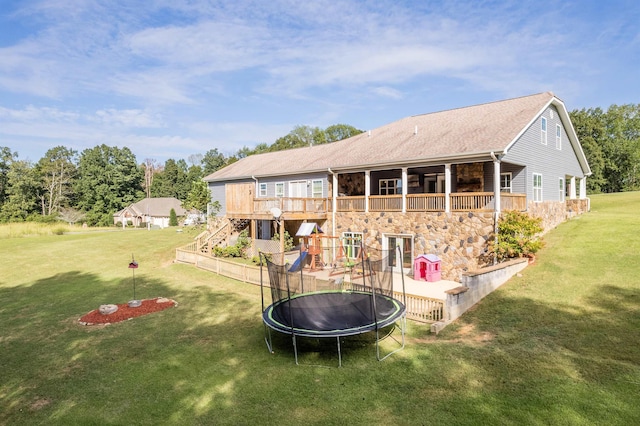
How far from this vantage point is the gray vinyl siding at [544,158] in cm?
1666

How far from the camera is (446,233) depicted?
15648 mm

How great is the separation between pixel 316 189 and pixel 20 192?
205ft

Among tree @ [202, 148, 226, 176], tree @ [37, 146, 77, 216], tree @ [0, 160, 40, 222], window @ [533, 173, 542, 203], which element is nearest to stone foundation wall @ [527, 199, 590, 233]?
window @ [533, 173, 542, 203]

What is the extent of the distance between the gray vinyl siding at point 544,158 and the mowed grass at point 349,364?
4319 mm

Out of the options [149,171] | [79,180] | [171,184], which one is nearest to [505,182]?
[171,184]

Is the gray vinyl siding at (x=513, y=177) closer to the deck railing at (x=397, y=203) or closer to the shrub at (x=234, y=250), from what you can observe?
the deck railing at (x=397, y=203)

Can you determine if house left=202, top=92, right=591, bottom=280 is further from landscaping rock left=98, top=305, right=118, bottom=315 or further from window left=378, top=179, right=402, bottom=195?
landscaping rock left=98, top=305, right=118, bottom=315

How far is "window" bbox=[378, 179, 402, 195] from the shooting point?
20.8m

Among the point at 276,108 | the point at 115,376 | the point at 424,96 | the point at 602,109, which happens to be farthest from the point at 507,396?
the point at 602,109

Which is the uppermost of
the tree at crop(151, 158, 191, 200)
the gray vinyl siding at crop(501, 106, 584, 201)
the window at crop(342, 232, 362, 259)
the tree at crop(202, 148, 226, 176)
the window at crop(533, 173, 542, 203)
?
the tree at crop(202, 148, 226, 176)

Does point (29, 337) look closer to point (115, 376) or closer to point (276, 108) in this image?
point (115, 376)

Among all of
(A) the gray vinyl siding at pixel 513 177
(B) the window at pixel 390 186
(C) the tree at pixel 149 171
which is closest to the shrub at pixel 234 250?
(B) the window at pixel 390 186

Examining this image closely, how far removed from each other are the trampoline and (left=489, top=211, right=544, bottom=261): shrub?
5.52 m

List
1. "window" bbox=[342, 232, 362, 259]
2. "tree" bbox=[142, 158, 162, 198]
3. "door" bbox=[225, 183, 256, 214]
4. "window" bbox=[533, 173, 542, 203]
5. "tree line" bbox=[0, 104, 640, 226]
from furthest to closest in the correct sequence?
"tree" bbox=[142, 158, 162, 198], "tree line" bbox=[0, 104, 640, 226], "door" bbox=[225, 183, 256, 214], "window" bbox=[342, 232, 362, 259], "window" bbox=[533, 173, 542, 203]
